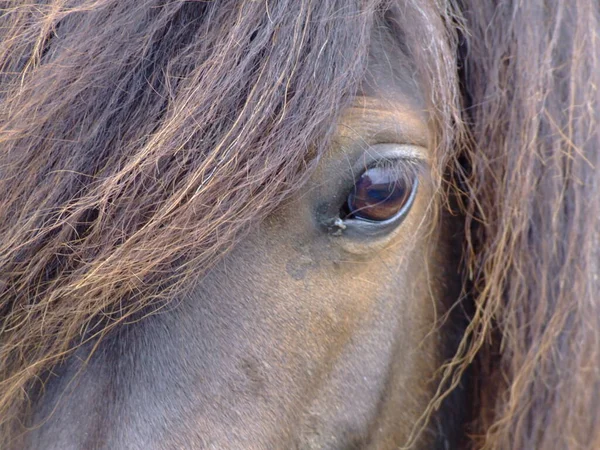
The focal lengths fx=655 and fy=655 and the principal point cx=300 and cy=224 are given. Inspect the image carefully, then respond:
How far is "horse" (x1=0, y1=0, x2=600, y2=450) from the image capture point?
79 cm

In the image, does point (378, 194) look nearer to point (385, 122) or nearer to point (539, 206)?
point (385, 122)

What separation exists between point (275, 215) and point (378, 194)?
0.16 meters

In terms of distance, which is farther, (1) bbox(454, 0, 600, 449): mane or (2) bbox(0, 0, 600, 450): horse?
(1) bbox(454, 0, 600, 449): mane

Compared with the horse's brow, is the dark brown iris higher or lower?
lower

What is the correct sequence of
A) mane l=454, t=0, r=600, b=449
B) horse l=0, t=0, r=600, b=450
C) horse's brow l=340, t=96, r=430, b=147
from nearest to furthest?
horse l=0, t=0, r=600, b=450
horse's brow l=340, t=96, r=430, b=147
mane l=454, t=0, r=600, b=449

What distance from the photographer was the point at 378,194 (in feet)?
3.05

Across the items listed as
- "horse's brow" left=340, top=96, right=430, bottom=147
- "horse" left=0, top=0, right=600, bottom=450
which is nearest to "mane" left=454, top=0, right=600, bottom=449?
"horse" left=0, top=0, right=600, bottom=450

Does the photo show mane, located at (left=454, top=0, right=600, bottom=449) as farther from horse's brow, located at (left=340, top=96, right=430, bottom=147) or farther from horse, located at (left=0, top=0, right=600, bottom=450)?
horse's brow, located at (left=340, top=96, right=430, bottom=147)

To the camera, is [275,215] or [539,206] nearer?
[275,215]

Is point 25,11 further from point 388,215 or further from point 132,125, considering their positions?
point 388,215

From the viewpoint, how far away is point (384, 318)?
981mm

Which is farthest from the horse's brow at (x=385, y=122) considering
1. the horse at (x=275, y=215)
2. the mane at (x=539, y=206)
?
the mane at (x=539, y=206)

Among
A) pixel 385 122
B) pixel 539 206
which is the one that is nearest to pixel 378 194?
pixel 385 122

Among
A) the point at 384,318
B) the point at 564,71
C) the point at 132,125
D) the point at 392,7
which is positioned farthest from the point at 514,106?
the point at 132,125
